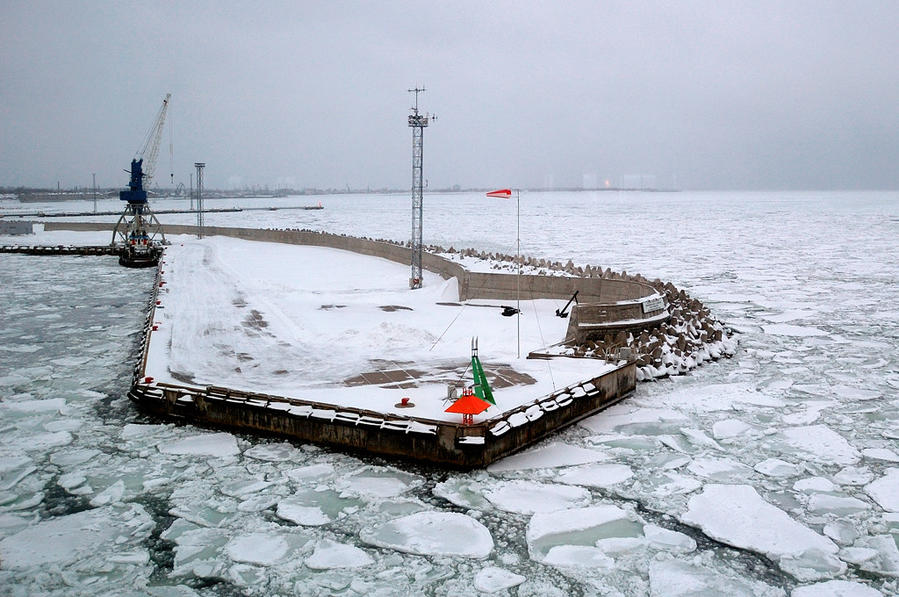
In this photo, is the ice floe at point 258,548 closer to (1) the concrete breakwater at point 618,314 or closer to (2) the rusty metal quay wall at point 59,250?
(1) the concrete breakwater at point 618,314

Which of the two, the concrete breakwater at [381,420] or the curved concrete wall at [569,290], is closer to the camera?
the concrete breakwater at [381,420]

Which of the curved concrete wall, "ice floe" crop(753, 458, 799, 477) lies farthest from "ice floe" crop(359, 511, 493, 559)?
the curved concrete wall

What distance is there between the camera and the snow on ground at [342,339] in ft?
50.5

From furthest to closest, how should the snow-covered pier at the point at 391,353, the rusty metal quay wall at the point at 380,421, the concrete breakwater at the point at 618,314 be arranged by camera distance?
the concrete breakwater at the point at 618,314, the snow-covered pier at the point at 391,353, the rusty metal quay wall at the point at 380,421

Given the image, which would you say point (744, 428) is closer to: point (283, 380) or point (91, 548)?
point (283, 380)

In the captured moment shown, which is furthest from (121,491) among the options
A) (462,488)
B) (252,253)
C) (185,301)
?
(252,253)

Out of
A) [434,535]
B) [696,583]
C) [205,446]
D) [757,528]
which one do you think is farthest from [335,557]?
[757,528]

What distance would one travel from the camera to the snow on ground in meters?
15.4

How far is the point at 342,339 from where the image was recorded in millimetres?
20234

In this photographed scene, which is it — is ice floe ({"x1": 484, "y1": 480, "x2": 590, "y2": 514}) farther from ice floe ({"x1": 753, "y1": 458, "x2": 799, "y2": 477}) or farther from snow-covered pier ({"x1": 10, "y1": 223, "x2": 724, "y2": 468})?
ice floe ({"x1": 753, "y1": 458, "x2": 799, "y2": 477})

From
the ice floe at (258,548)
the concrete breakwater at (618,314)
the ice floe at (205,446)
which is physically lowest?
the ice floe at (258,548)

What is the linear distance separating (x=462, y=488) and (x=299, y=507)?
2.49 metres

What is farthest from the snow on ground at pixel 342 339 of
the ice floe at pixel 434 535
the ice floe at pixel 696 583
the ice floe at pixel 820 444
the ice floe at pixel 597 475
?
the ice floe at pixel 696 583

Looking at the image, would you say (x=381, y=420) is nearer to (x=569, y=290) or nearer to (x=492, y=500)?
(x=492, y=500)
